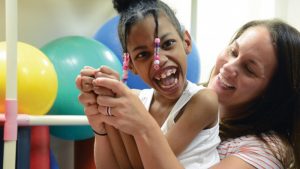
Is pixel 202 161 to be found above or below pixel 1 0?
below

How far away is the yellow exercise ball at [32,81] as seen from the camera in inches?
55.7

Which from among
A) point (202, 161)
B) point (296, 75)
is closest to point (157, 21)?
point (202, 161)

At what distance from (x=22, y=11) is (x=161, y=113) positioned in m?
1.35

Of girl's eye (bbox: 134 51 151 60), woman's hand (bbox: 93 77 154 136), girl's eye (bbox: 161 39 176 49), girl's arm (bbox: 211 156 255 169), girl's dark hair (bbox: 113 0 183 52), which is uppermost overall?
girl's dark hair (bbox: 113 0 183 52)

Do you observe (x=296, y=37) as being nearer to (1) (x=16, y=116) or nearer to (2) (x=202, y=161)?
(2) (x=202, y=161)

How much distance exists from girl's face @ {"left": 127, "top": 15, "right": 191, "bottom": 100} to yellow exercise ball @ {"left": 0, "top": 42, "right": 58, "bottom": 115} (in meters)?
0.62

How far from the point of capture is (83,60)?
1.72m

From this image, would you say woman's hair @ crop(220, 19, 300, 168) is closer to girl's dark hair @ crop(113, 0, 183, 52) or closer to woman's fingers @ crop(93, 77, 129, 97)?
girl's dark hair @ crop(113, 0, 183, 52)

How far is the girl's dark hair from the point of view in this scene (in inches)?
36.7

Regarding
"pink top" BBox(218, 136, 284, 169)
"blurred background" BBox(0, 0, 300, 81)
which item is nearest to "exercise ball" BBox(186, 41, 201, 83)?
"blurred background" BBox(0, 0, 300, 81)

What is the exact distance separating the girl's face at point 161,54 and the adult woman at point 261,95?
244 mm

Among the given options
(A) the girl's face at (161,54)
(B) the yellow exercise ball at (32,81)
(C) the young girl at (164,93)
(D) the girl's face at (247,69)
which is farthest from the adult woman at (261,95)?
(B) the yellow exercise ball at (32,81)

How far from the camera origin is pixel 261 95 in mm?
1190

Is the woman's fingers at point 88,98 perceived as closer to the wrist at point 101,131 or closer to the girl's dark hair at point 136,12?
the wrist at point 101,131
